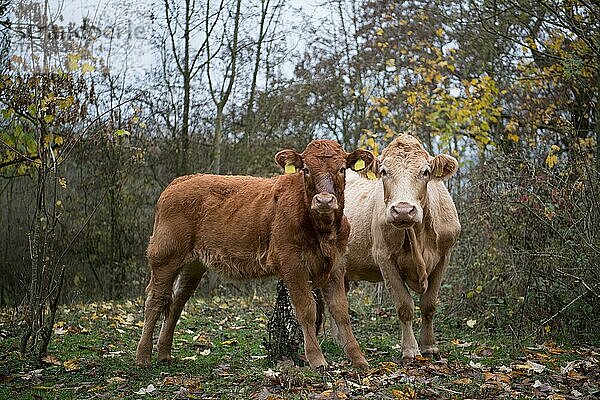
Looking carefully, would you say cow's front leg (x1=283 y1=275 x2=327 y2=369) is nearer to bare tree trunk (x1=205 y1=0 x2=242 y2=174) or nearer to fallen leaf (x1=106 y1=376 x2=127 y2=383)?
fallen leaf (x1=106 y1=376 x2=127 y2=383)

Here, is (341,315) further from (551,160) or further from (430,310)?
(551,160)

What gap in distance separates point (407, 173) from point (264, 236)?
5.27 ft

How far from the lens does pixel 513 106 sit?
15.1m

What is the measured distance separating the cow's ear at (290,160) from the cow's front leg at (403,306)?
166 centimetres

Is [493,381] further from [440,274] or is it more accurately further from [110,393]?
[110,393]

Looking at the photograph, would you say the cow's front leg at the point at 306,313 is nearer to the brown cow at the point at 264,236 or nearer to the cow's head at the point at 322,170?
the brown cow at the point at 264,236

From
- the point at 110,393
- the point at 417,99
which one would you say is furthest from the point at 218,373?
the point at 417,99

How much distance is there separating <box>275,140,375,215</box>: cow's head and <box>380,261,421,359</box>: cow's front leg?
1.34m

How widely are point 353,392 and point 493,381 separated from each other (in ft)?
4.10

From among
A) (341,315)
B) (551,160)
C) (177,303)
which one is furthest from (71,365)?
(551,160)

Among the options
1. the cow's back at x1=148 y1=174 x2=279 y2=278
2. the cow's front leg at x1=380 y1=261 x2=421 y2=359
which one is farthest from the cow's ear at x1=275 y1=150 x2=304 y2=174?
the cow's front leg at x1=380 y1=261 x2=421 y2=359

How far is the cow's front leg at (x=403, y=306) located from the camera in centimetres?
734

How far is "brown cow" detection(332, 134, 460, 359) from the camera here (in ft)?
23.8

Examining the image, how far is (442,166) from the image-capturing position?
7.51 m
